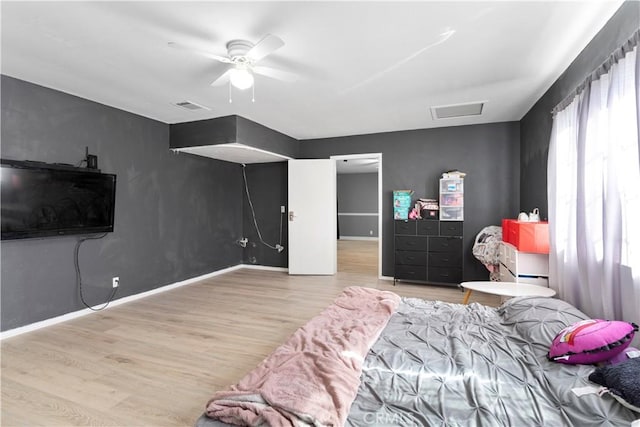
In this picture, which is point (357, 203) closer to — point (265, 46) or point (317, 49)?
point (317, 49)

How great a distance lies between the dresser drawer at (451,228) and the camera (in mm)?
4426

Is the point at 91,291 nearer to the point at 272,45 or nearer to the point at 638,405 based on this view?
the point at 272,45

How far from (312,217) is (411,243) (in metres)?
1.79

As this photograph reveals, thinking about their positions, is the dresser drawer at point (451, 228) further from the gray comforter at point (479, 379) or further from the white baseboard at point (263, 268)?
the white baseboard at point (263, 268)

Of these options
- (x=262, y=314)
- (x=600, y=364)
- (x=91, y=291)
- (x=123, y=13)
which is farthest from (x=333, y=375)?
(x=91, y=291)

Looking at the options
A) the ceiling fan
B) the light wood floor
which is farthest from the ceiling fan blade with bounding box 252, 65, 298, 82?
the light wood floor

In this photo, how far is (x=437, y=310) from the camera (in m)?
2.25

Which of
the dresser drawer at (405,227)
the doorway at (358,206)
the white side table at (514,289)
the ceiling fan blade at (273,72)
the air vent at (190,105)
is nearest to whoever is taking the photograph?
the ceiling fan blade at (273,72)

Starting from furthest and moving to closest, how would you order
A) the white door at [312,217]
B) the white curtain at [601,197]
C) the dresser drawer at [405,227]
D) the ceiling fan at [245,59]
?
the white door at [312,217] < the dresser drawer at [405,227] < the ceiling fan at [245,59] < the white curtain at [601,197]

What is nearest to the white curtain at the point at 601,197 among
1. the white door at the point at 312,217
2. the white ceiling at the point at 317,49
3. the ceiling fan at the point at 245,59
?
the white ceiling at the point at 317,49

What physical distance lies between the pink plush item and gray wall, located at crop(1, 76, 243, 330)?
14.5 ft

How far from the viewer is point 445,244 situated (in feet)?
14.7

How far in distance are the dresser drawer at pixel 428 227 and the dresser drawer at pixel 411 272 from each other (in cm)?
52

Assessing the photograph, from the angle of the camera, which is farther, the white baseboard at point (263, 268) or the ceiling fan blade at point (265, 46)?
the white baseboard at point (263, 268)
